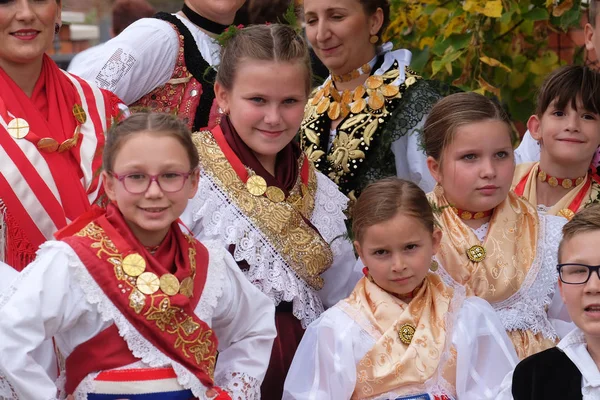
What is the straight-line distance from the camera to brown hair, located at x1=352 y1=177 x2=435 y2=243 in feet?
12.0

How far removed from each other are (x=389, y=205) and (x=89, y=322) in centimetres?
106

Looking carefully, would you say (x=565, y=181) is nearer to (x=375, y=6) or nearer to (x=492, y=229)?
(x=492, y=229)

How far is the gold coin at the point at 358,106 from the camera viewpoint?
4402 millimetres

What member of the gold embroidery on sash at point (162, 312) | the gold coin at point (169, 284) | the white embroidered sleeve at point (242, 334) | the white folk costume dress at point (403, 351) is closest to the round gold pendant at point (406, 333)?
the white folk costume dress at point (403, 351)

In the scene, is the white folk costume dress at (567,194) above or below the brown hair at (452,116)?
below

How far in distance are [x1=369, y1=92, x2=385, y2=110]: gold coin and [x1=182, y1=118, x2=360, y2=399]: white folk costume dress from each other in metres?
0.53

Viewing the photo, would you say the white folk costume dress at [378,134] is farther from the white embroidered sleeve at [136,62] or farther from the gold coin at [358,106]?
the white embroidered sleeve at [136,62]

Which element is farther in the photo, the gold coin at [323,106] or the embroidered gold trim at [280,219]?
the gold coin at [323,106]

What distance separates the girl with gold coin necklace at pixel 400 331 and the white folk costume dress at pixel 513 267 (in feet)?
0.43

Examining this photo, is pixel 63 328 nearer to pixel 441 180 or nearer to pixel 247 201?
pixel 247 201

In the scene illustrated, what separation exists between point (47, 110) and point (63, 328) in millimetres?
852

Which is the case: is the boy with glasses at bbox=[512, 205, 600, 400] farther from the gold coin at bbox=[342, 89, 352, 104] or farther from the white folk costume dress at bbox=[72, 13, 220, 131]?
the white folk costume dress at bbox=[72, 13, 220, 131]

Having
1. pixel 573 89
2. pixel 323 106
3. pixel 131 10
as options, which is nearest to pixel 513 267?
pixel 573 89

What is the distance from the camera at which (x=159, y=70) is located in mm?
4301
